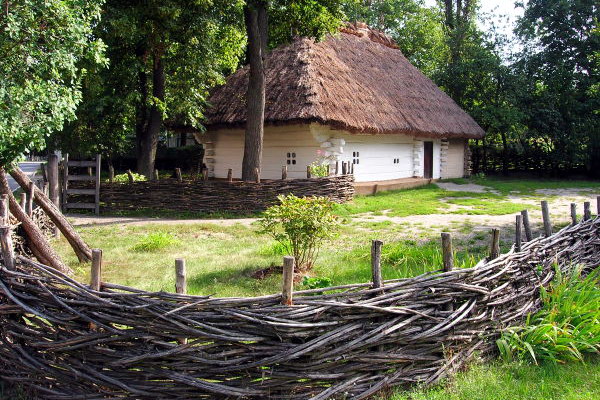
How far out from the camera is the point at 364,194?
50.9 feet

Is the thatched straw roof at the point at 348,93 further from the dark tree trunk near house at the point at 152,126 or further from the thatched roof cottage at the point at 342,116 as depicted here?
the dark tree trunk near house at the point at 152,126

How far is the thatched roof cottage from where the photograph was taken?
1490cm

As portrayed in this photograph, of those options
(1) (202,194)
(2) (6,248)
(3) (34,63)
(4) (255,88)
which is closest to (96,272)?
(2) (6,248)

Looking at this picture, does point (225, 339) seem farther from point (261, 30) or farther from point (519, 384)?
point (261, 30)

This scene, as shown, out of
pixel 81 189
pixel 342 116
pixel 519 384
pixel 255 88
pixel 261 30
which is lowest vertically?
pixel 519 384

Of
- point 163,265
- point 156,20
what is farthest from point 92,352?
point 156,20

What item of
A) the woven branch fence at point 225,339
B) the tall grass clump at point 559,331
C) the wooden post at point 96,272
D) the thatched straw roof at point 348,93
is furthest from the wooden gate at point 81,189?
the tall grass clump at point 559,331

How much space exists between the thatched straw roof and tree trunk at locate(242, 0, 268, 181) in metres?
1.37

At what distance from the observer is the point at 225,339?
3055 mm

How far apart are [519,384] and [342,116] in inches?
448

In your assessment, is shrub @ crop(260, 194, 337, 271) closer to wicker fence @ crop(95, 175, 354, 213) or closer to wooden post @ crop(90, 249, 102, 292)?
wooden post @ crop(90, 249, 102, 292)

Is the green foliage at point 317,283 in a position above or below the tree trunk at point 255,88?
below

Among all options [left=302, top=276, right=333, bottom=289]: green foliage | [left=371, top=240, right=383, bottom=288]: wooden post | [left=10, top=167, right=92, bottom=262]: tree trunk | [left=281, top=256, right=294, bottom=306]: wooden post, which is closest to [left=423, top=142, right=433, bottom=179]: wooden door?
[left=10, top=167, right=92, bottom=262]: tree trunk

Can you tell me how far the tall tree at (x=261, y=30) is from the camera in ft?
42.1
